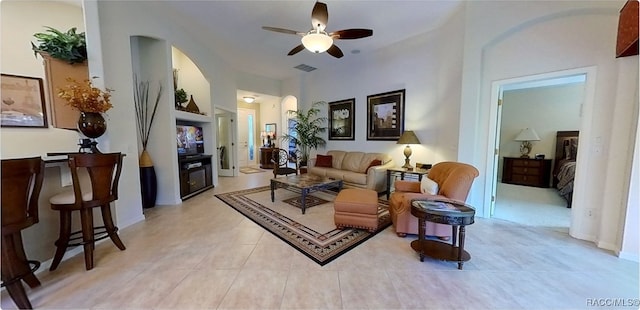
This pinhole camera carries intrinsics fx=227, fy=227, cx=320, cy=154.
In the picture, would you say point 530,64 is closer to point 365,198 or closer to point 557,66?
point 557,66

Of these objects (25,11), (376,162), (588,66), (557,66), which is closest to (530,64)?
(557,66)

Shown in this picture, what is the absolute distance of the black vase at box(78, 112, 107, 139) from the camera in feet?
7.83

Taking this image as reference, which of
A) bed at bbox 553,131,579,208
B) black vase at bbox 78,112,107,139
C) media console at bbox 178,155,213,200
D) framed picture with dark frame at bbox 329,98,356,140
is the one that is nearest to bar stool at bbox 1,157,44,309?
black vase at bbox 78,112,107,139

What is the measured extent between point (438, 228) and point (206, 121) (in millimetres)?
5096

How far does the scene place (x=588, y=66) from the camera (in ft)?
8.48

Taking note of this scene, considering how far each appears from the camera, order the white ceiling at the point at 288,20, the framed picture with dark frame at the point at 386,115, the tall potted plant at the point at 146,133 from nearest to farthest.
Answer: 1. the white ceiling at the point at 288,20
2. the tall potted plant at the point at 146,133
3. the framed picture with dark frame at the point at 386,115

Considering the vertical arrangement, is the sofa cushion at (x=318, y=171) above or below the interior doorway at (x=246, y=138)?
below

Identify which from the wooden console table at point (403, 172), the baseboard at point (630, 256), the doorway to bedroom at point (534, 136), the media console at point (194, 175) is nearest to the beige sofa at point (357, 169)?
the wooden console table at point (403, 172)

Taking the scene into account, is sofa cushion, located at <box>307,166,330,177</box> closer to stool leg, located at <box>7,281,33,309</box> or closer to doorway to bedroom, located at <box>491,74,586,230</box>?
doorway to bedroom, located at <box>491,74,586,230</box>

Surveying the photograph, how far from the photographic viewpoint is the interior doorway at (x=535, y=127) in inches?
123

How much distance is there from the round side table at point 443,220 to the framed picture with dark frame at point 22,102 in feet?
13.3

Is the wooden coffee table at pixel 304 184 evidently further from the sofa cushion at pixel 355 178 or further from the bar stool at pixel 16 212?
the bar stool at pixel 16 212

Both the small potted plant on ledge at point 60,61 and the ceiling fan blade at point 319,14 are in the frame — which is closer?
the small potted plant on ledge at point 60,61

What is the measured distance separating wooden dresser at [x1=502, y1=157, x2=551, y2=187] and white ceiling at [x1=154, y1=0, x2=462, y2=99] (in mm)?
4262
